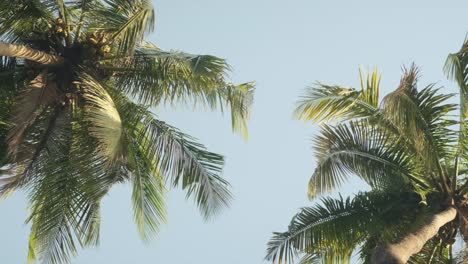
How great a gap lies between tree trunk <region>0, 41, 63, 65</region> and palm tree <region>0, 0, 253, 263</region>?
6 centimetres

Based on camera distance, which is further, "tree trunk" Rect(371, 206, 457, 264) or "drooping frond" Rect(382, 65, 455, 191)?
"drooping frond" Rect(382, 65, 455, 191)

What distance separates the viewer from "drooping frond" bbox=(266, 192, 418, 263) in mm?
13094

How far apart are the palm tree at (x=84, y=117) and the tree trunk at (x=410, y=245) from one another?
2.92m

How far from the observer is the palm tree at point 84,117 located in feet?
42.5

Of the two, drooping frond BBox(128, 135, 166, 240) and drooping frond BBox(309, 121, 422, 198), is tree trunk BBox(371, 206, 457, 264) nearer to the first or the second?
drooping frond BBox(309, 121, 422, 198)

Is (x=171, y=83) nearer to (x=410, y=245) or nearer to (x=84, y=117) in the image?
(x=84, y=117)

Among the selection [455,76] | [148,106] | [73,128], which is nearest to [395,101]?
[455,76]

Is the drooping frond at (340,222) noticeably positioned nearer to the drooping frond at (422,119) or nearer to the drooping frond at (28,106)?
the drooping frond at (422,119)

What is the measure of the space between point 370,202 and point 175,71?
425 cm

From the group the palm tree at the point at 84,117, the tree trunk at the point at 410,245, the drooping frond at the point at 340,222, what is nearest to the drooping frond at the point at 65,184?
the palm tree at the point at 84,117

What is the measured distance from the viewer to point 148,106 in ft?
48.2

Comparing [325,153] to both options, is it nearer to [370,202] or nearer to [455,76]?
[370,202]

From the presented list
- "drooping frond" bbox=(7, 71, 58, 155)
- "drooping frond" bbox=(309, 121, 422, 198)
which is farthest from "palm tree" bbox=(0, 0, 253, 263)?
"drooping frond" bbox=(309, 121, 422, 198)

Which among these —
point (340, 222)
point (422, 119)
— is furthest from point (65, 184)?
point (422, 119)
